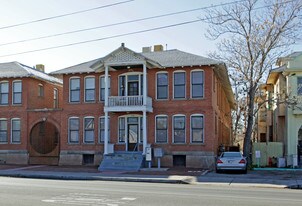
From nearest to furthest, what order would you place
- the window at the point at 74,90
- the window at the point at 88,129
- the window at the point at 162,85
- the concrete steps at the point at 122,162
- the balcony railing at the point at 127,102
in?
1. the concrete steps at the point at 122,162
2. the balcony railing at the point at 127,102
3. the window at the point at 162,85
4. the window at the point at 88,129
5. the window at the point at 74,90

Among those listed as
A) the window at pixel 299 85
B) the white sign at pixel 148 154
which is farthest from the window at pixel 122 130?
the window at pixel 299 85

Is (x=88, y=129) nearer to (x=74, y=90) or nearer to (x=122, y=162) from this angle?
(x=74, y=90)

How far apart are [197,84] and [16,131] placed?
52.6ft

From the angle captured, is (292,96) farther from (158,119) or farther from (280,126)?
(158,119)

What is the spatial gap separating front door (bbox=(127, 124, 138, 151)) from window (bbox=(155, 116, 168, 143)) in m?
1.69

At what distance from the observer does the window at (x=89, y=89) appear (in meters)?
32.5

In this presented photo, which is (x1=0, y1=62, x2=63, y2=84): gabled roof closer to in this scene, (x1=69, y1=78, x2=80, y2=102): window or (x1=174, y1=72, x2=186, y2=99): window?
(x1=69, y1=78, x2=80, y2=102): window

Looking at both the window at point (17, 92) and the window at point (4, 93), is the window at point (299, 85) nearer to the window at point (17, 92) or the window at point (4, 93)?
the window at point (17, 92)

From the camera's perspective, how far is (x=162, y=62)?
30.8 metres

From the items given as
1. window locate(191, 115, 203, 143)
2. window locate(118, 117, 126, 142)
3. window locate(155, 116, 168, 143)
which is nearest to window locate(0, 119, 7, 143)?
window locate(118, 117, 126, 142)

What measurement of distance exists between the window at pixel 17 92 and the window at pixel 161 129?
12532mm

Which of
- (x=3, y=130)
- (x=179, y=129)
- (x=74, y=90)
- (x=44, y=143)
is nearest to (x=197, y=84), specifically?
(x=179, y=129)

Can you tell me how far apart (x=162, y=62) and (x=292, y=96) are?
9.77m

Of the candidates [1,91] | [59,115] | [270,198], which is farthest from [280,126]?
[1,91]
